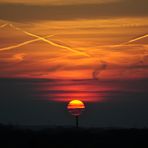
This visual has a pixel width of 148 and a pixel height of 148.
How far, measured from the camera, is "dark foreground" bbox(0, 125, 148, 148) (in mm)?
59094

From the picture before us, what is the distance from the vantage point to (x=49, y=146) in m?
58.1

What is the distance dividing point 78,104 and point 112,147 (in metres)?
11.1

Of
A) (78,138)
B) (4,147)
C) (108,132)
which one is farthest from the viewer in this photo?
(108,132)

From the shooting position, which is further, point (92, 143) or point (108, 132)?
point (108, 132)

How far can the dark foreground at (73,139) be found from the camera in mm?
59094

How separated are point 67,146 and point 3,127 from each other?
516 inches

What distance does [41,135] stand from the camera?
62375 millimetres

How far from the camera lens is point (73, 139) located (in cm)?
6134

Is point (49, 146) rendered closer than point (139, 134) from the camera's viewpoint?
Yes

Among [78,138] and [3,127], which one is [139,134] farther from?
[3,127]

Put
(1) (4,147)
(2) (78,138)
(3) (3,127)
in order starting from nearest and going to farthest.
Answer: (1) (4,147) → (2) (78,138) → (3) (3,127)

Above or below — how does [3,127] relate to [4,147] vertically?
above

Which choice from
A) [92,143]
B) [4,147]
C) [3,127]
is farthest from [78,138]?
[3,127]

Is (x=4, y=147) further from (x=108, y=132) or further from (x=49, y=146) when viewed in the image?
(x=108, y=132)
